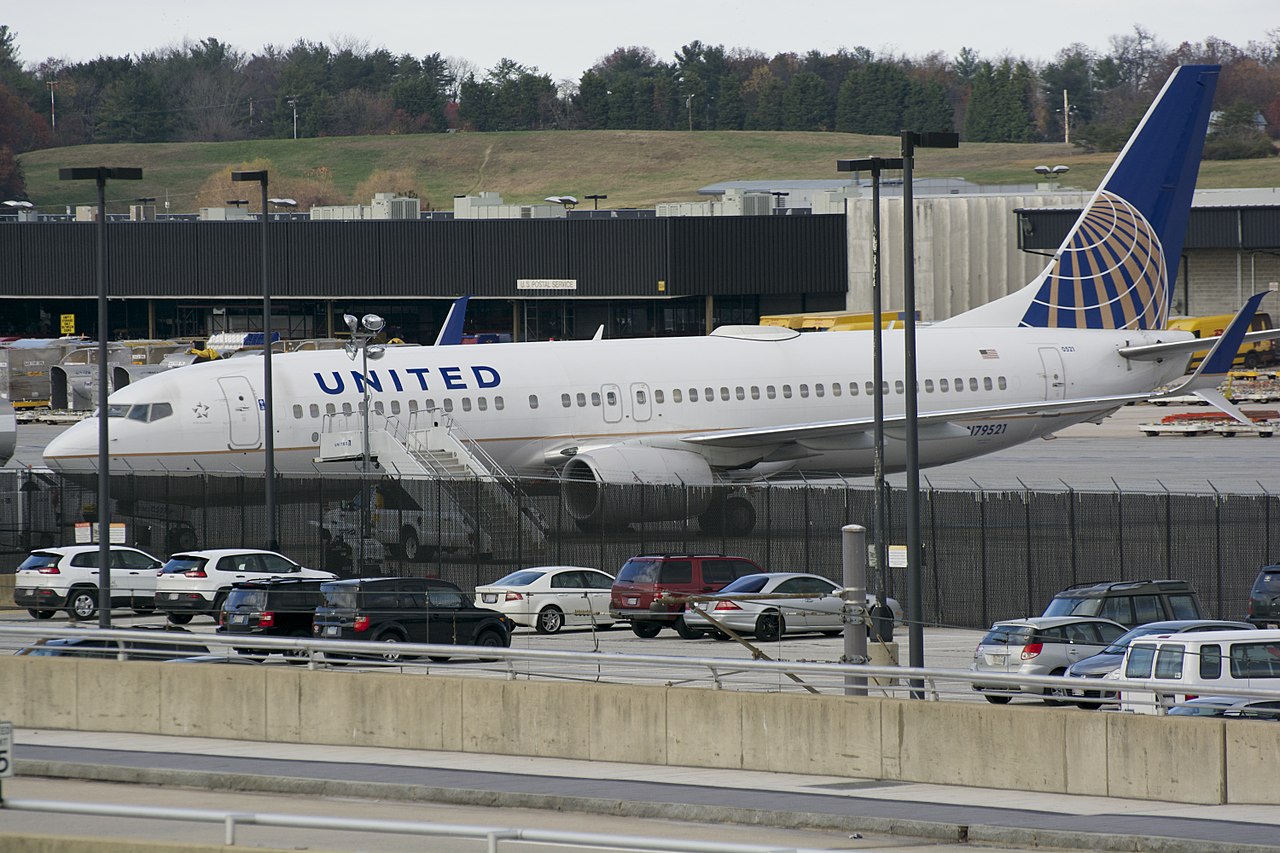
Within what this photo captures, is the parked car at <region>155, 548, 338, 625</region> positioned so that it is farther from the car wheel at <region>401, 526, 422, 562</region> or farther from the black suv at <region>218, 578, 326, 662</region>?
the black suv at <region>218, 578, 326, 662</region>

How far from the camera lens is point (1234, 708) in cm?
1970

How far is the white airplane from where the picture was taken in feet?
137

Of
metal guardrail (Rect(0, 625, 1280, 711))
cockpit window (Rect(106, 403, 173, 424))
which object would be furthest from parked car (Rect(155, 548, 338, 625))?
metal guardrail (Rect(0, 625, 1280, 711))

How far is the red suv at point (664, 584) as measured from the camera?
33.3 metres

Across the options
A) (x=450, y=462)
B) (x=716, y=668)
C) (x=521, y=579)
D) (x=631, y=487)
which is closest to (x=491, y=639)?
(x=521, y=579)

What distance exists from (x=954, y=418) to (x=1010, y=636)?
19900mm

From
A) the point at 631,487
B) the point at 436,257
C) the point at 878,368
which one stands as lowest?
the point at 631,487

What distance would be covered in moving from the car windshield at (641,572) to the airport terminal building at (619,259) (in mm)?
60274

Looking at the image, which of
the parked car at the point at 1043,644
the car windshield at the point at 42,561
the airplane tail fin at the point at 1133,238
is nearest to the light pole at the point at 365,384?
the car windshield at the point at 42,561

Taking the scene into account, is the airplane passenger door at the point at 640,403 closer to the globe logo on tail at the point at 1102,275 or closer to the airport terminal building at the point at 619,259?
the globe logo on tail at the point at 1102,275

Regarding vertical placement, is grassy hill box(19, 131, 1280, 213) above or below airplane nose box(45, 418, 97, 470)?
above

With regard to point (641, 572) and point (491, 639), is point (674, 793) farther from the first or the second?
point (641, 572)

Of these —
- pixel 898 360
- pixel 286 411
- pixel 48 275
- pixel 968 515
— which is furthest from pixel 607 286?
pixel 968 515

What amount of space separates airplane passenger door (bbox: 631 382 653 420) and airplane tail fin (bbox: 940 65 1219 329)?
435 inches
